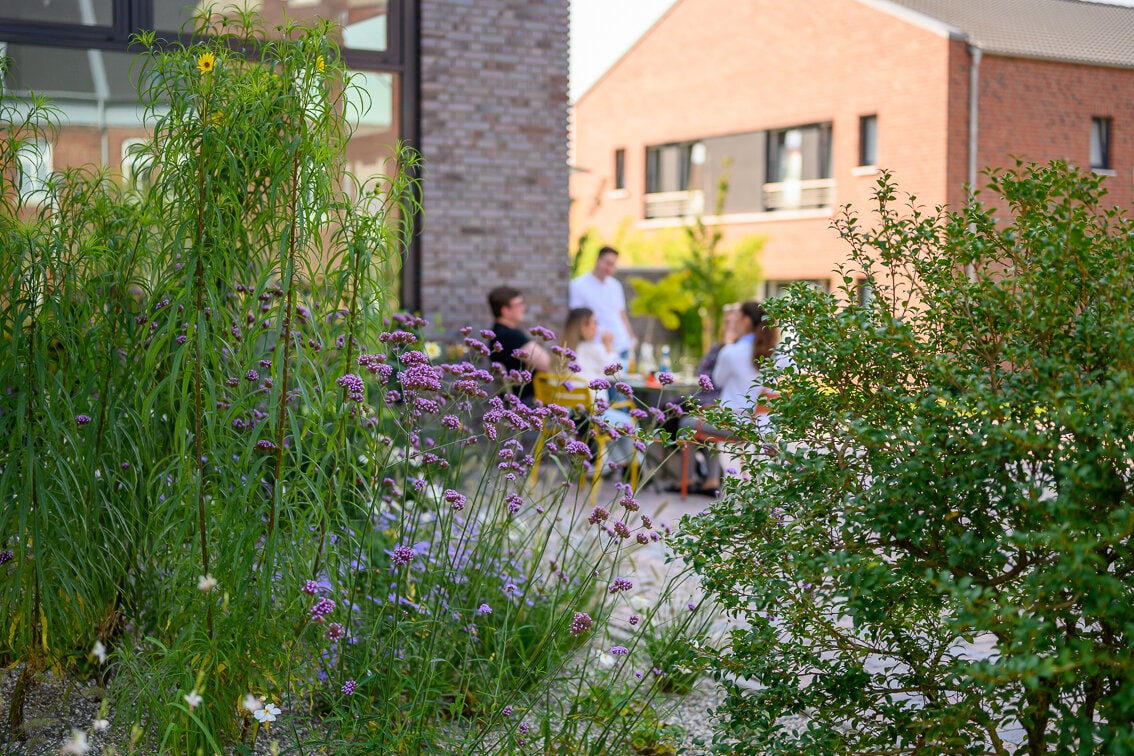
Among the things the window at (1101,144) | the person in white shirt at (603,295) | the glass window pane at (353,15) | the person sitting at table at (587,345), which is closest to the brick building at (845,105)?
the window at (1101,144)

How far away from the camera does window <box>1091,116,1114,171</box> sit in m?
22.6

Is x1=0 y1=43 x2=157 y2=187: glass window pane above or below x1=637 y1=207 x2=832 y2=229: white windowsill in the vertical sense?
below

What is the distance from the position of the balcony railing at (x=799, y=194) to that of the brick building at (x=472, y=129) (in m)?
14.7

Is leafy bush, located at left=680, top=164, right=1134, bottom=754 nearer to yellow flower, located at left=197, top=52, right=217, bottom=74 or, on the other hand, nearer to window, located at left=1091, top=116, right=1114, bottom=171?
yellow flower, located at left=197, top=52, right=217, bottom=74

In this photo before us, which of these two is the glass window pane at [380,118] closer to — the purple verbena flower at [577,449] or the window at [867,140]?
the purple verbena flower at [577,449]

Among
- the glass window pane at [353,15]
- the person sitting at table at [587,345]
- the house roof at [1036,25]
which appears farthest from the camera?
the house roof at [1036,25]

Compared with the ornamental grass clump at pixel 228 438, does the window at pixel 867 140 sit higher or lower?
higher

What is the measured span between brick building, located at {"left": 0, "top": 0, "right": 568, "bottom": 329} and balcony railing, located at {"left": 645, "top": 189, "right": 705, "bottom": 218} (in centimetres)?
1632

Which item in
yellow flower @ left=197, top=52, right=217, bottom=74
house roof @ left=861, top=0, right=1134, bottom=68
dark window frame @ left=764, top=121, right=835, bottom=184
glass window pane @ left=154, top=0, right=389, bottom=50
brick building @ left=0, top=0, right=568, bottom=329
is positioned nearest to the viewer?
yellow flower @ left=197, top=52, right=217, bottom=74

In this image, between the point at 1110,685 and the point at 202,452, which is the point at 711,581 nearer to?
the point at 1110,685

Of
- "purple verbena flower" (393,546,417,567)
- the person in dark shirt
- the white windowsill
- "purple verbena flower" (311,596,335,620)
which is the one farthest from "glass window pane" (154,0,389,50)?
the white windowsill

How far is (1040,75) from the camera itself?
21625 millimetres

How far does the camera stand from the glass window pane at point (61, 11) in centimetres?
788

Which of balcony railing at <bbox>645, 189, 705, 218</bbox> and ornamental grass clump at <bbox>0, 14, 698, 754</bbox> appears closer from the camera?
ornamental grass clump at <bbox>0, 14, 698, 754</bbox>
